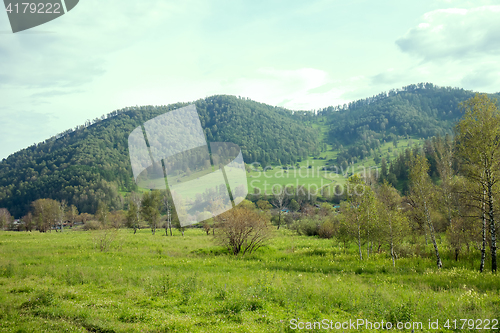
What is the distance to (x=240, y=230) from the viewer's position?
24.3m

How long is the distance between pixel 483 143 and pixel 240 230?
19963mm

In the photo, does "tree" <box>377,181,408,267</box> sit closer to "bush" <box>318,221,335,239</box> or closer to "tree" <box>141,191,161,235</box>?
"bush" <box>318,221,335,239</box>

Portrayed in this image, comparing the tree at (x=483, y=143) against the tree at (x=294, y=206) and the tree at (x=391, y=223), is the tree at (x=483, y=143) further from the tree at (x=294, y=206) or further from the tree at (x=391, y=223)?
the tree at (x=294, y=206)

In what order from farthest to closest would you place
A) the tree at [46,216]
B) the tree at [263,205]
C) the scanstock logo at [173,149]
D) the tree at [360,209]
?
the tree at [263,205]
the tree at [46,216]
the tree at [360,209]
the scanstock logo at [173,149]

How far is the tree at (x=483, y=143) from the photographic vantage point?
1510 centimetres

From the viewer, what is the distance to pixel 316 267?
61.1 ft

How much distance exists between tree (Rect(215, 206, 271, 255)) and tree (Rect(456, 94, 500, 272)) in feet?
56.0

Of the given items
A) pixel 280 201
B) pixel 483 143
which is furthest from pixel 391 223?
pixel 280 201

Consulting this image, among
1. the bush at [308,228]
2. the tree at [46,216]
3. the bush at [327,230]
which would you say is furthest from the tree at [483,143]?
the tree at [46,216]

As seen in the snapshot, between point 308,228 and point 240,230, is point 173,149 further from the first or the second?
point 308,228

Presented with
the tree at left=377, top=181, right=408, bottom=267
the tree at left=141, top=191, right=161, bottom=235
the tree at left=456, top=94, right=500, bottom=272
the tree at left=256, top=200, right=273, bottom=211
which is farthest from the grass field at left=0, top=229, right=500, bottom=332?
the tree at left=256, top=200, right=273, bottom=211

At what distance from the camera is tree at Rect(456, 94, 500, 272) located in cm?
1510

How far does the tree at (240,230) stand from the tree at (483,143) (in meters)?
17.1

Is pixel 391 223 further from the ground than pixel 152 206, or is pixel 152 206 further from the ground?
pixel 152 206
